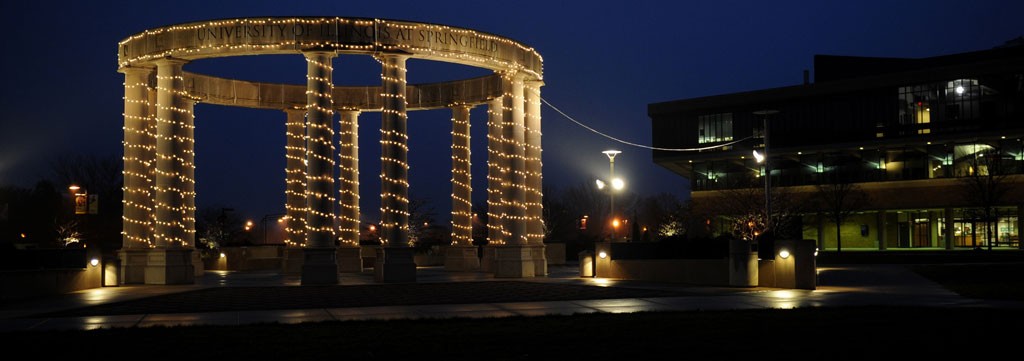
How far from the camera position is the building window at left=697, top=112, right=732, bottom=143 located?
319 feet

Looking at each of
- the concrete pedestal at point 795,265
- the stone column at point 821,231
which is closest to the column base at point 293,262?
the concrete pedestal at point 795,265

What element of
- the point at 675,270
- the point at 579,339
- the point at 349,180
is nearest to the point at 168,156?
the point at 349,180

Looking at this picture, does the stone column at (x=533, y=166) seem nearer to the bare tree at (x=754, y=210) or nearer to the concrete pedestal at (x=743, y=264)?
the concrete pedestal at (x=743, y=264)

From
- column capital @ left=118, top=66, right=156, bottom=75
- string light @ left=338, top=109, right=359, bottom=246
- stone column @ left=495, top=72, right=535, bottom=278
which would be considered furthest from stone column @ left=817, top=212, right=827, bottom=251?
column capital @ left=118, top=66, right=156, bottom=75

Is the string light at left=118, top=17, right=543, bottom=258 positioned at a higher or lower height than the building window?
lower

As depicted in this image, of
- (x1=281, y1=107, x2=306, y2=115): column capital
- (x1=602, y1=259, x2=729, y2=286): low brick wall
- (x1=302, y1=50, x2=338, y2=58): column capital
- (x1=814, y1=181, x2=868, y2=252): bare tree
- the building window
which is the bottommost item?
(x1=602, y1=259, x2=729, y2=286): low brick wall

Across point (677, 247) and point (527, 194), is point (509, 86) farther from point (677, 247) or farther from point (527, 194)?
point (677, 247)

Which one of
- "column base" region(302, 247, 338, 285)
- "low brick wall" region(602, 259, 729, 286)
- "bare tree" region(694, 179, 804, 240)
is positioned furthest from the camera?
"bare tree" region(694, 179, 804, 240)

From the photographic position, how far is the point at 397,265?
34125 mm

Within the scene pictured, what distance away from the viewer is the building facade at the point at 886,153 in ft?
259

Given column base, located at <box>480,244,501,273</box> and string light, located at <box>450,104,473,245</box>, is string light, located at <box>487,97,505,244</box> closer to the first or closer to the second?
column base, located at <box>480,244,501,273</box>

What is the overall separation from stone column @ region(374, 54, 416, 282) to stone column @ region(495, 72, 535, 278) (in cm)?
506

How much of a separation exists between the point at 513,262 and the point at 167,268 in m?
12.2

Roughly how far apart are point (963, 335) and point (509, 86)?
25.2m
